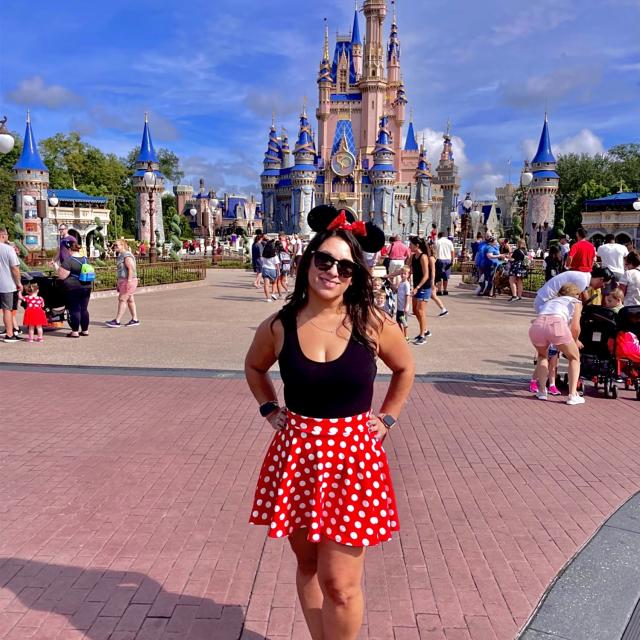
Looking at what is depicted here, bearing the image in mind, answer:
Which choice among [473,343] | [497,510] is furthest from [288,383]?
[473,343]

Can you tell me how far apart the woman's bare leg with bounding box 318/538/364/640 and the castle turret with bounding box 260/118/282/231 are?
7330cm

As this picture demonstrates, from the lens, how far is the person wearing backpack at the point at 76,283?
32.6ft

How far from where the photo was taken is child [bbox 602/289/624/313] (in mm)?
7125

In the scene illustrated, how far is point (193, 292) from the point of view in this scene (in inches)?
748

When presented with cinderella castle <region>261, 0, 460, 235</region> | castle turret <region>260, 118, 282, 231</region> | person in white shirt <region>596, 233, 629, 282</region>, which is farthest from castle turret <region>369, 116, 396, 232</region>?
person in white shirt <region>596, 233, 629, 282</region>

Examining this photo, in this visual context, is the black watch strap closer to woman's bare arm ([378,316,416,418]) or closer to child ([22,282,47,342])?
woman's bare arm ([378,316,416,418])

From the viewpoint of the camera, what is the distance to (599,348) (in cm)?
703

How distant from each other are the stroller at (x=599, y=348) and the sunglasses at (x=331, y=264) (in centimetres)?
571

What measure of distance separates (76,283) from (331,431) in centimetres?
900

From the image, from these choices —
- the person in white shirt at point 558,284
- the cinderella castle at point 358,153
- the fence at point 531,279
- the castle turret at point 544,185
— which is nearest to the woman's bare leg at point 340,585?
the person in white shirt at point 558,284

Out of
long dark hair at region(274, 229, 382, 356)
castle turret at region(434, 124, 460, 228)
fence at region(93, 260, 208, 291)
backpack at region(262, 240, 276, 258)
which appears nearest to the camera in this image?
long dark hair at region(274, 229, 382, 356)

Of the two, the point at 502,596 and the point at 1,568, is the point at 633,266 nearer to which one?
the point at 502,596

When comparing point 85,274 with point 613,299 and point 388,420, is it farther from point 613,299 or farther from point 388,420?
point 388,420

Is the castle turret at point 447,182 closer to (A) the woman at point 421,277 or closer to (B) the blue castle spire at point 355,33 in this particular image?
(B) the blue castle spire at point 355,33
